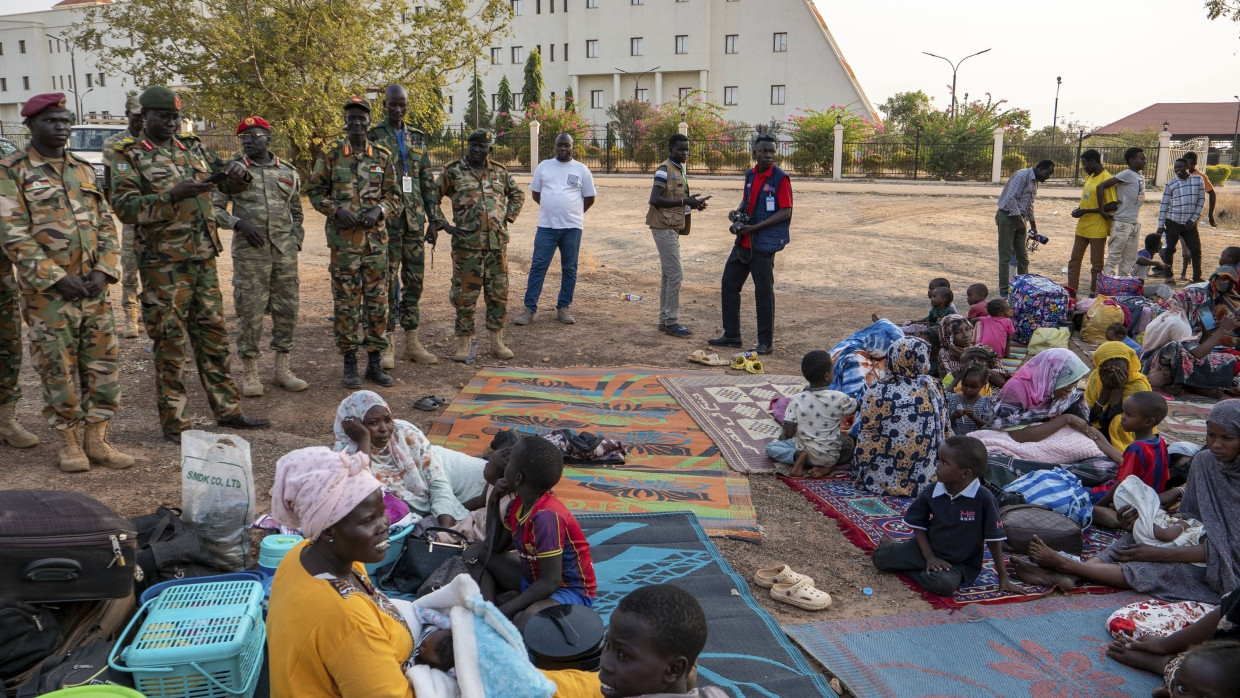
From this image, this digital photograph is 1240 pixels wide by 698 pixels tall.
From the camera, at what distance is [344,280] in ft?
22.1

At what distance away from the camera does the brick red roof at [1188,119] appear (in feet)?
174

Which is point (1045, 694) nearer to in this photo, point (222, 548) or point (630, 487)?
point (630, 487)

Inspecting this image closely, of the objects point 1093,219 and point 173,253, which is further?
point 1093,219

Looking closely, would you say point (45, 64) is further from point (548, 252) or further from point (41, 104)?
point (41, 104)

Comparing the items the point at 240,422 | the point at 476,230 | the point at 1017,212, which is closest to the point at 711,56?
the point at 1017,212

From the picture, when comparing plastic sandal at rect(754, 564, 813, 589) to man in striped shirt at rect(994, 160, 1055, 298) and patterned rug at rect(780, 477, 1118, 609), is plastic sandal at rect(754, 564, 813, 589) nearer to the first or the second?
patterned rug at rect(780, 477, 1118, 609)

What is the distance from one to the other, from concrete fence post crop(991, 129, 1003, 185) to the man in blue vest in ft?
59.2

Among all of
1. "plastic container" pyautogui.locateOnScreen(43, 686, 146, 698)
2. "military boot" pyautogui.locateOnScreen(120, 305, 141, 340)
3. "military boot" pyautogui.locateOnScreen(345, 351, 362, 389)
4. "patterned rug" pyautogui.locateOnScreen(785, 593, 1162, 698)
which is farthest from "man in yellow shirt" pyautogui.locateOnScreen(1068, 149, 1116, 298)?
"plastic container" pyautogui.locateOnScreen(43, 686, 146, 698)

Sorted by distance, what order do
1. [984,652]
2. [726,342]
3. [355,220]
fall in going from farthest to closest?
[726,342] < [355,220] < [984,652]

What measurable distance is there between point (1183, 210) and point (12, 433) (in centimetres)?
1315

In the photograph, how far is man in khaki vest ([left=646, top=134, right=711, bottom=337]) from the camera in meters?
8.73

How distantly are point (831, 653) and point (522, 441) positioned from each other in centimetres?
156

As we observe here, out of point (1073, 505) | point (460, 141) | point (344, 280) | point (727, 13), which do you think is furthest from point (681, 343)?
point (727, 13)

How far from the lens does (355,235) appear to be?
6.66 m
